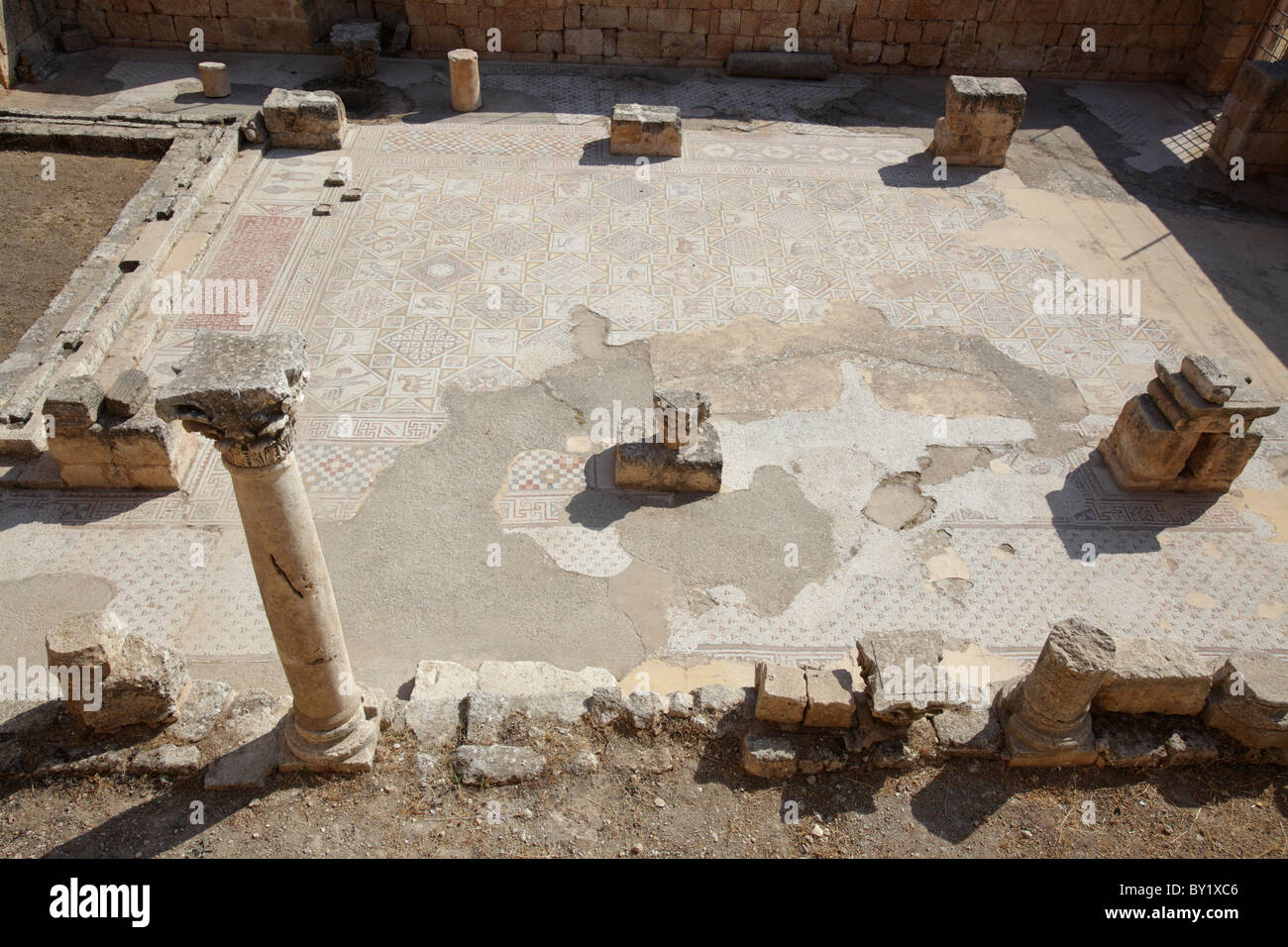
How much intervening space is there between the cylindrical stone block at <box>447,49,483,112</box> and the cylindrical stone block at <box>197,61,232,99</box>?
8.89 ft

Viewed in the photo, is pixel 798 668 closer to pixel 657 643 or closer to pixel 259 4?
pixel 657 643

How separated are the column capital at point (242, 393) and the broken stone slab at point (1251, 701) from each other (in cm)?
480

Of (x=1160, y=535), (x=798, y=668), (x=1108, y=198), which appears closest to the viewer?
(x=798, y=668)

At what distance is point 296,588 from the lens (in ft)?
12.7

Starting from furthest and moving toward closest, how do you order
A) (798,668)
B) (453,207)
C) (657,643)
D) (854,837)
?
(453,207), (657,643), (798,668), (854,837)

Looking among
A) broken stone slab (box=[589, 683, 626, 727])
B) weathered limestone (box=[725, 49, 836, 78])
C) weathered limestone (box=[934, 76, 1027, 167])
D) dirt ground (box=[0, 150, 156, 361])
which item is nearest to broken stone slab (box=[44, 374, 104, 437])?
dirt ground (box=[0, 150, 156, 361])

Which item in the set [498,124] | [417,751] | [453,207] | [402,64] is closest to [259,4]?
[402,64]

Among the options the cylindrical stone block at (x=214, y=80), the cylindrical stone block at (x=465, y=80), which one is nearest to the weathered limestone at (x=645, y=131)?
the cylindrical stone block at (x=465, y=80)

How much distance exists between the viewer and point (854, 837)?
4.51 meters

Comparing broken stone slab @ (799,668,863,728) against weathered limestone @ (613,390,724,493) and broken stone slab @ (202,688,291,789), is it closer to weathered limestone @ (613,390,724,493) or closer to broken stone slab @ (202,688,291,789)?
weathered limestone @ (613,390,724,493)

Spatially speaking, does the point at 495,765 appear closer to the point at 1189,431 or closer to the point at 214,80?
the point at 1189,431

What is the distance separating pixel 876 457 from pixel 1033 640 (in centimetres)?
179

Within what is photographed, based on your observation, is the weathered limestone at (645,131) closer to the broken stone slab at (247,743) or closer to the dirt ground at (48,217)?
the dirt ground at (48,217)

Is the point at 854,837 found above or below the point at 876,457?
below
